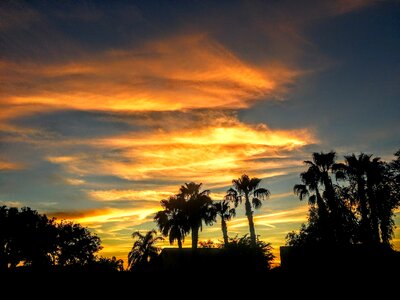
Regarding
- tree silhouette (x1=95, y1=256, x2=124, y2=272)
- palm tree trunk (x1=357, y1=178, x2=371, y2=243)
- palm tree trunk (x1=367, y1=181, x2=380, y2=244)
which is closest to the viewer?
tree silhouette (x1=95, y1=256, x2=124, y2=272)

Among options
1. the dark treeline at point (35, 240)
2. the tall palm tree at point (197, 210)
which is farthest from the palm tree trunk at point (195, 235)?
the dark treeline at point (35, 240)

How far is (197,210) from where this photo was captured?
1783 inches

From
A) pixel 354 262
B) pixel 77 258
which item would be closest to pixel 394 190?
pixel 354 262

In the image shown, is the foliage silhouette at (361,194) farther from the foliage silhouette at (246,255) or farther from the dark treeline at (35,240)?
the dark treeline at (35,240)

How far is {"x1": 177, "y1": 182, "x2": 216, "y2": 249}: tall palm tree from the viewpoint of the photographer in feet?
147

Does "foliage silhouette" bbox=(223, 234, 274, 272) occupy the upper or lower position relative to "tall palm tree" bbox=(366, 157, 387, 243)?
lower

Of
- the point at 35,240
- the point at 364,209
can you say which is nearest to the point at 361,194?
the point at 364,209

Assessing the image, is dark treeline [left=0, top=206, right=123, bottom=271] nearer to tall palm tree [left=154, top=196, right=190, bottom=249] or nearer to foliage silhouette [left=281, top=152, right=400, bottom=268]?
tall palm tree [left=154, top=196, right=190, bottom=249]

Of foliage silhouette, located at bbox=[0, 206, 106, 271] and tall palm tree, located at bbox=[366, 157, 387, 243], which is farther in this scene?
foliage silhouette, located at bbox=[0, 206, 106, 271]

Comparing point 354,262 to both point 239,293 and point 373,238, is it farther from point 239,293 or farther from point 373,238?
point 373,238

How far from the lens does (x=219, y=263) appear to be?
2378 centimetres

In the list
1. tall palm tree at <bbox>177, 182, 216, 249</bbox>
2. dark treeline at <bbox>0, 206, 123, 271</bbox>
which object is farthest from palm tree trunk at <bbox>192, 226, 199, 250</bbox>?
dark treeline at <bbox>0, 206, 123, 271</bbox>

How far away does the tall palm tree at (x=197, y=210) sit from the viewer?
44.7 meters

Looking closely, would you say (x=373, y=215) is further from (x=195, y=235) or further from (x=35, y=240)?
(x=35, y=240)
